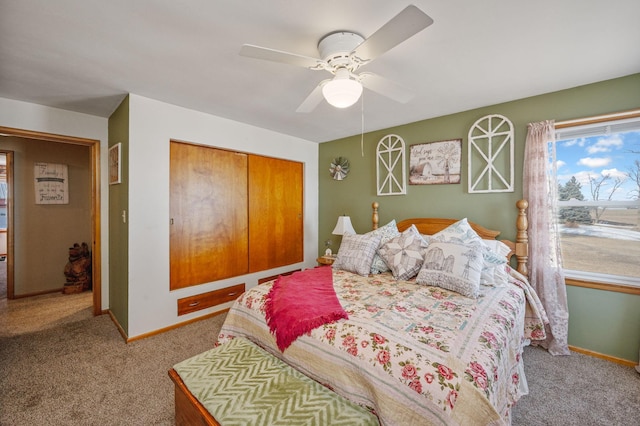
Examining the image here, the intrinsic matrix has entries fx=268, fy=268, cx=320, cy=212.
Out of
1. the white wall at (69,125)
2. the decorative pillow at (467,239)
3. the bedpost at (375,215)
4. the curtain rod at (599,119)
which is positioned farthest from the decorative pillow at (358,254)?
the white wall at (69,125)

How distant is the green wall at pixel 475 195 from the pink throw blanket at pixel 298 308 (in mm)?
1843

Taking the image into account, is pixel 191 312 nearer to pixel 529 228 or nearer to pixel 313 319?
pixel 313 319

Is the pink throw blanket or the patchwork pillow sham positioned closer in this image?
the pink throw blanket

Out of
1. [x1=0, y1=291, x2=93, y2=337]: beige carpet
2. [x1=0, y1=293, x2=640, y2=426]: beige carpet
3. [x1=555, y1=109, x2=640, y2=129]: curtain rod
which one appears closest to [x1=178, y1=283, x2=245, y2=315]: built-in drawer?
[x1=0, y1=293, x2=640, y2=426]: beige carpet

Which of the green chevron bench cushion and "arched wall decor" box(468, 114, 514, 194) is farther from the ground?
"arched wall decor" box(468, 114, 514, 194)

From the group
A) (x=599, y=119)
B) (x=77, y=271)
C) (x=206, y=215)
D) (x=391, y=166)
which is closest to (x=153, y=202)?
(x=206, y=215)

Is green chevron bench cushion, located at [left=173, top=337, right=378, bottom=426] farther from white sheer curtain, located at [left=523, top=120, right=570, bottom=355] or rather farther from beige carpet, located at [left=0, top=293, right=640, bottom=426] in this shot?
white sheer curtain, located at [left=523, top=120, right=570, bottom=355]

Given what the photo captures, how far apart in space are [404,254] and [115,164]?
10.4 ft

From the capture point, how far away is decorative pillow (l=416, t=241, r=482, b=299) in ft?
6.63

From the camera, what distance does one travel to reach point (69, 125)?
118 inches

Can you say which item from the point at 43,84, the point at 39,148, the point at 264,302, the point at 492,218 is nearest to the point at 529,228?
the point at 492,218

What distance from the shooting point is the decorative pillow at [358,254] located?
2.59m

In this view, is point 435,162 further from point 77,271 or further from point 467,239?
point 77,271

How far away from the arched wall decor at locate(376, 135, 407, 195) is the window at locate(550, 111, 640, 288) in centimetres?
150
